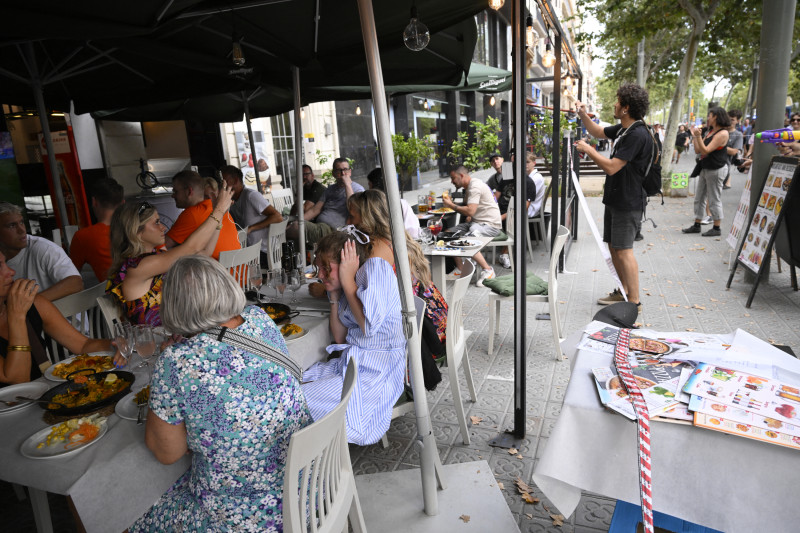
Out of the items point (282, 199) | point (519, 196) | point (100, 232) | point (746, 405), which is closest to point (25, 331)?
point (100, 232)

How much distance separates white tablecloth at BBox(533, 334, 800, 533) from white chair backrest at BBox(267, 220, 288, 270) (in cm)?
470

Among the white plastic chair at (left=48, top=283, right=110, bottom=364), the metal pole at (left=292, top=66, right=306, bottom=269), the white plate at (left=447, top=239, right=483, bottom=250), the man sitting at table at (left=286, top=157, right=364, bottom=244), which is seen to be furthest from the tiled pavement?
the man sitting at table at (left=286, top=157, right=364, bottom=244)

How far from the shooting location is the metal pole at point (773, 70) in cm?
548

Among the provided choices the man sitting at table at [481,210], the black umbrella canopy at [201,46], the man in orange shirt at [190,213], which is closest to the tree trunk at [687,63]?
the man sitting at table at [481,210]

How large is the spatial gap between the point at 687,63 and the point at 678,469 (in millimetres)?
12914

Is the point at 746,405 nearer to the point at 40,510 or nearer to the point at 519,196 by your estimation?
the point at 519,196

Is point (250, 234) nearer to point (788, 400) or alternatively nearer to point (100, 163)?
point (100, 163)

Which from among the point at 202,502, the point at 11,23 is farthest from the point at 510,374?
the point at 11,23

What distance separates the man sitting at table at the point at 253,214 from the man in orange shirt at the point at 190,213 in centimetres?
176

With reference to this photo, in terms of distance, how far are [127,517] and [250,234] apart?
5.18 m

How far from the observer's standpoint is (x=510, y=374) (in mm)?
4219

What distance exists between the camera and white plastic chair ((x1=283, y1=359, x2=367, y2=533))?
146 centimetres

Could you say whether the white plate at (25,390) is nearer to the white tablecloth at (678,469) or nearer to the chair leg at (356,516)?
the chair leg at (356,516)

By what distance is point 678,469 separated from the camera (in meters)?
1.57
